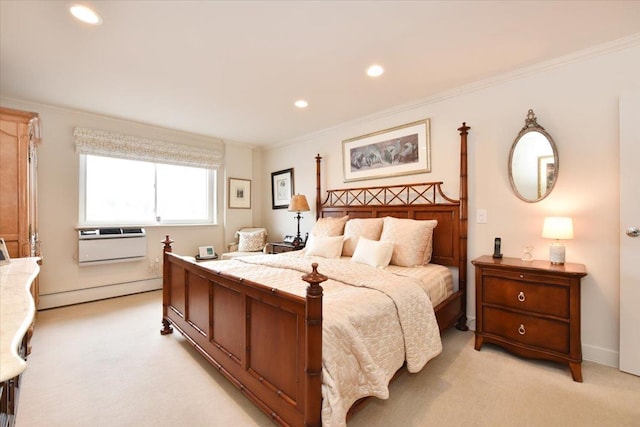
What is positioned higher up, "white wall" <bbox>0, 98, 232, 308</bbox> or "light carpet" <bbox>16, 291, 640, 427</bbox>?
"white wall" <bbox>0, 98, 232, 308</bbox>

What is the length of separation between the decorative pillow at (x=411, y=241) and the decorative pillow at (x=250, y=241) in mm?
2474

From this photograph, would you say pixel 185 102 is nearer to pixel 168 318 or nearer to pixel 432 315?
pixel 168 318

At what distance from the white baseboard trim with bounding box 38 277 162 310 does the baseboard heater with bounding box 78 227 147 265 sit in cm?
39

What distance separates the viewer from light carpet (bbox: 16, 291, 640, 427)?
1601 millimetres

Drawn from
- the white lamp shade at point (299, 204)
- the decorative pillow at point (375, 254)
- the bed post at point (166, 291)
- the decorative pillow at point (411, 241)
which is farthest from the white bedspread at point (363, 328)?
the white lamp shade at point (299, 204)

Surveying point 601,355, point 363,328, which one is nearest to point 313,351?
point 363,328

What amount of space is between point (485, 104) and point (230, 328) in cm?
298

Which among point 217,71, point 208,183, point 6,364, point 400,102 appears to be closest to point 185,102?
point 217,71

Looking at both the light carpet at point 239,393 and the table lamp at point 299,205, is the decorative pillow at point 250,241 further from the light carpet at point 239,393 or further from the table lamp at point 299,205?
the light carpet at point 239,393

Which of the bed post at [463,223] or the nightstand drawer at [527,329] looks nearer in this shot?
the nightstand drawer at [527,329]

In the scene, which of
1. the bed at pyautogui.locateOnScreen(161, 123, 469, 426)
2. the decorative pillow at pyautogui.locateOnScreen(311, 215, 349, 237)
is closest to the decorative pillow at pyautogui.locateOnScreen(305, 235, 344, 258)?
the bed at pyautogui.locateOnScreen(161, 123, 469, 426)

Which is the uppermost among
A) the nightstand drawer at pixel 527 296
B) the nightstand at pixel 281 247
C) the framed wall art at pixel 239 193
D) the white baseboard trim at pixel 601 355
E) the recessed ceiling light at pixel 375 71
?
the recessed ceiling light at pixel 375 71

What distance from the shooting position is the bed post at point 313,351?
1.23 meters

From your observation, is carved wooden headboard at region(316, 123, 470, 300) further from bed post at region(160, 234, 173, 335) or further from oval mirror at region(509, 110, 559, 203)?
bed post at region(160, 234, 173, 335)
